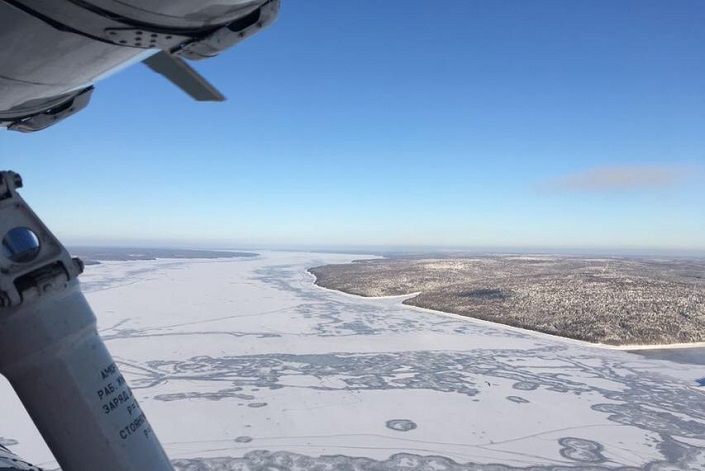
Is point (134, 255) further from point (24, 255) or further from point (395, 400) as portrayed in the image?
point (24, 255)

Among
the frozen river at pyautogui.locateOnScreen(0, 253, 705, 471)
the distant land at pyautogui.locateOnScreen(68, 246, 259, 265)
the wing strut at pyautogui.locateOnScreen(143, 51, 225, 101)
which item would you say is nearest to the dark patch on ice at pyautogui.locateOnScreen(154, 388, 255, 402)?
the frozen river at pyautogui.locateOnScreen(0, 253, 705, 471)

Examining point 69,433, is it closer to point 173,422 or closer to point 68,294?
point 68,294

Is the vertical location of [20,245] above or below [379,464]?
above

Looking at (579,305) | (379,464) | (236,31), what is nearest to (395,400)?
(379,464)

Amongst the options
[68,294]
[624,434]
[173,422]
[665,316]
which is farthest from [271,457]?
[665,316]

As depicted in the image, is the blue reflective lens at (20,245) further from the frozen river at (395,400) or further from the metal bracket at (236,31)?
the frozen river at (395,400)

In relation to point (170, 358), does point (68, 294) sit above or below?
above
